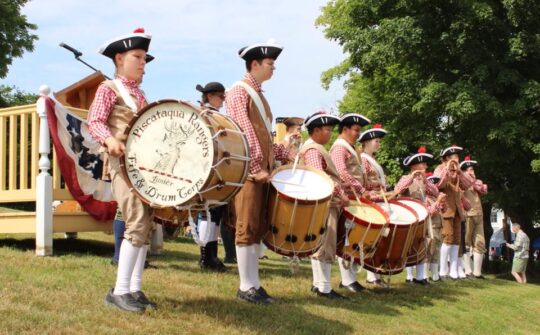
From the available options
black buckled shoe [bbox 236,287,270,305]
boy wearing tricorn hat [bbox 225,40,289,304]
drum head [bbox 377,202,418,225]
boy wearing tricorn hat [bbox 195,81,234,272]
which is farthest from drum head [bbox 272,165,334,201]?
boy wearing tricorn hat [bbox 195,81,234,272]

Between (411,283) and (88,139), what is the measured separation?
5.42 metres

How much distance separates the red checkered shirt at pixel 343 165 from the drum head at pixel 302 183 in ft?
3.89

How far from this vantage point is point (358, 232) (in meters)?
7.11

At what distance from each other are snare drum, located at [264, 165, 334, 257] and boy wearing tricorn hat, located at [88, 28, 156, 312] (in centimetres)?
132

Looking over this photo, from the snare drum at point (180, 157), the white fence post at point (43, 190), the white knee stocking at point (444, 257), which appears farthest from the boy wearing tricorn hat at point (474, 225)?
the snare drum at point (180, 157)

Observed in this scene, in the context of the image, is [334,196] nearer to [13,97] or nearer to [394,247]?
[394,247]

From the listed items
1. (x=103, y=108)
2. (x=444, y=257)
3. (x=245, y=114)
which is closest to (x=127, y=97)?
(x=103, y=108)

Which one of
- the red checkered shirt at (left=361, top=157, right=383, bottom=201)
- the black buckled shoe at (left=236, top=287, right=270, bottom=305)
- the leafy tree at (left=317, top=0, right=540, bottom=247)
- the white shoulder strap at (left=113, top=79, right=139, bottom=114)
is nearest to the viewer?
the white shoulder strap at (left=113, top=79, right=139, bottom=114)

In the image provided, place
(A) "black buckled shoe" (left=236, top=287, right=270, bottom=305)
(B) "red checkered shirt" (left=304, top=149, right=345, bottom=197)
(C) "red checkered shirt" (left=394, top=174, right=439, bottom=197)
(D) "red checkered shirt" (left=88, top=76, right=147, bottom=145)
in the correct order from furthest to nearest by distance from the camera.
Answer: (C) "red checkered shirt" (left=394, top=174, right=439, bottom=197) < (B) "red checkered shirt" (left=304, top=149, right=345, bottom=197) < (A) "black buckled shoe" (left=236, top=287, right=270, bottom=305) < (D) "red checkered shirt" (left=88, top=76, right=147, bottom=145)

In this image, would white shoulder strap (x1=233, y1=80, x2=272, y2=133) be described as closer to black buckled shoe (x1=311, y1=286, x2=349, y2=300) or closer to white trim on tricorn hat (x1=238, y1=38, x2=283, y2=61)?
white trim on tricorn hat (x1=238, y1=38, x2=283, y2=61)

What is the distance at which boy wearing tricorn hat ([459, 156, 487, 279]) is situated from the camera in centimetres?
1425

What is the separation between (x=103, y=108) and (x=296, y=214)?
6.51 ft

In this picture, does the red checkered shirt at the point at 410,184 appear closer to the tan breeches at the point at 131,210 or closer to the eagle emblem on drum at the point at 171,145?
the tan breeches at the point at 131,210

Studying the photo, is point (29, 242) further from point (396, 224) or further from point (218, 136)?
point (218, 136)
